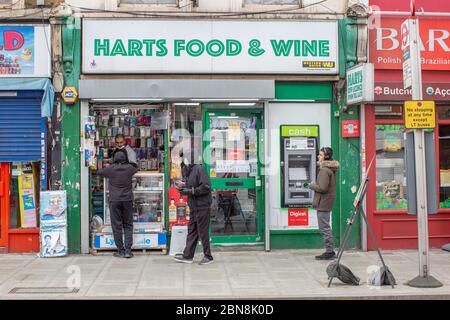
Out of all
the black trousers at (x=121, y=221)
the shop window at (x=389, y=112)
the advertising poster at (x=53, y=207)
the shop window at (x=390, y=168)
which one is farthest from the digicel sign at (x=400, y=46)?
the advertising poster at (x=53, y=207)

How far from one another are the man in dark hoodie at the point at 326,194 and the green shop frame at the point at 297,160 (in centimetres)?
102

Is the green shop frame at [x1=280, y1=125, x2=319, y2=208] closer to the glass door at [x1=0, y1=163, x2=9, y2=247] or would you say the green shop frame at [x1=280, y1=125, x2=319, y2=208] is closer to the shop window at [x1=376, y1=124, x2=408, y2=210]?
the shop window at [x1=376, y1=124, x2=408, y2=210]

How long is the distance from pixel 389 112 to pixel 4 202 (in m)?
7.46

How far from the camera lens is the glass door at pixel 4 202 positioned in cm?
1085

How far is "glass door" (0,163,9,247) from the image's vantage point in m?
10.9

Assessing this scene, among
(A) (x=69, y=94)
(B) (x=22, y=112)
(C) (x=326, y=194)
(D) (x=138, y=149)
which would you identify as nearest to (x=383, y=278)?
(C) (x=326, y=194)

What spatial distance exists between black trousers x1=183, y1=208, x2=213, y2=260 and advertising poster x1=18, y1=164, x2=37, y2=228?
10.2ft

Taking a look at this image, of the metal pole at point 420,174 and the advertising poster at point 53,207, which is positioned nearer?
the metal pole at point 420,174

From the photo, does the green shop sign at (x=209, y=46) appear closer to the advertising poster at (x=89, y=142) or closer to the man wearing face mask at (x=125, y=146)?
the advertising poster at (x=89, y=142)

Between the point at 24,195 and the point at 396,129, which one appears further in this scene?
the point at 396,129

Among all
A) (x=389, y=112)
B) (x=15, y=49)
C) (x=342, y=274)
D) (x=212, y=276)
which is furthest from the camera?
(x=389, y=112)

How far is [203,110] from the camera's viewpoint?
11.3m

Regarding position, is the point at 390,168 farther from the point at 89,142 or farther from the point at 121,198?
the point at 89,142

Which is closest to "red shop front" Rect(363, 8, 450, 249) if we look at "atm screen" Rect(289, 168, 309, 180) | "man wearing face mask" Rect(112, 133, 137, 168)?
"atm screen" Rect(289, 168, 309, 180)
